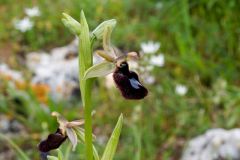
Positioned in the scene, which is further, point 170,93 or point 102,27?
point 170,93

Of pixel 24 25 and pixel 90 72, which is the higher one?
pixel 90 72

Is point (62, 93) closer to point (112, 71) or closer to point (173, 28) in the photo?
point (173, 28)

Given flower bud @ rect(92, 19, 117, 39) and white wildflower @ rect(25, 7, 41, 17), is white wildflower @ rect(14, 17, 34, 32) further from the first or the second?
flower bud @ rect(92, 19, 117, 39)

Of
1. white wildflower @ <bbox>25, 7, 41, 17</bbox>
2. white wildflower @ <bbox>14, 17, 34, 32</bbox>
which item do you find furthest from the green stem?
white wildflower @ <bbox>25, 7, 41, 17</bbox>

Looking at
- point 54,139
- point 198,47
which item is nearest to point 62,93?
point 198,47

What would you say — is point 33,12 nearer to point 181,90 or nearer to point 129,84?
point 181,90

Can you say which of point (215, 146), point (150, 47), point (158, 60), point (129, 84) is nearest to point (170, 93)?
point (158, 60)

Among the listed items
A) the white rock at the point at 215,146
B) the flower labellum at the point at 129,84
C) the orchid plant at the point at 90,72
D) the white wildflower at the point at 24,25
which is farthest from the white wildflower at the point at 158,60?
the flower labellum at the point at 129,84
